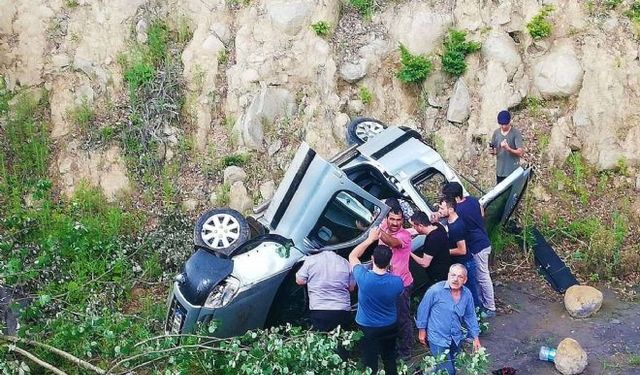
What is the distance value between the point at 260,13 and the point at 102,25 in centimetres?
244

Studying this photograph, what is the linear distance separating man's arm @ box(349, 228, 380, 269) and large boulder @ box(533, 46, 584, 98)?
506 centimetres

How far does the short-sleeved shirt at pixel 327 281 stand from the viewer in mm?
6832

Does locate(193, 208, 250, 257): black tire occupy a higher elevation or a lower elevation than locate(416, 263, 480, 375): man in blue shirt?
higher

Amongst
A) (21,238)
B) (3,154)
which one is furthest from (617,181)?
(3,154)

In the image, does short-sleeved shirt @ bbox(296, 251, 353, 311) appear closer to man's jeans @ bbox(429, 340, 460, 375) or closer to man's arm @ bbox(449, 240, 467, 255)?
man's jeans @ bbox(429, 340, 460, 375)

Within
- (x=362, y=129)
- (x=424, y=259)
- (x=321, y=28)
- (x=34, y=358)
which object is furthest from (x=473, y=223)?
(x=321, y=28)

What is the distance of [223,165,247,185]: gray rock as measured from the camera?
10773mm

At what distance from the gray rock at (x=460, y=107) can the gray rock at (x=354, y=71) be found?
4.47 feet

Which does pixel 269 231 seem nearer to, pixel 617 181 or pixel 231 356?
pixel 231 356

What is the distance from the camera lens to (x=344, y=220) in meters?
7.92

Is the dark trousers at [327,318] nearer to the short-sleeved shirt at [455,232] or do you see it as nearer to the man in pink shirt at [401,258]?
the man in pink shirt at [401,258]

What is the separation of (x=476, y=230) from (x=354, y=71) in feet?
13.5

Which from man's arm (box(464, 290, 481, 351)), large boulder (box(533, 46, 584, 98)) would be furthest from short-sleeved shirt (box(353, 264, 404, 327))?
large boulder (box(533, 46, 584, 98))

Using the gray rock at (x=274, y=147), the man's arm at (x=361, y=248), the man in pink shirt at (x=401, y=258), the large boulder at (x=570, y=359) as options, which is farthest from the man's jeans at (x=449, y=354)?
the gray rock at (x=274, y=147)
